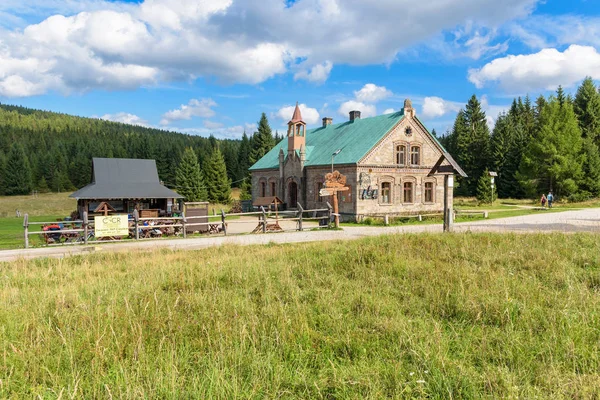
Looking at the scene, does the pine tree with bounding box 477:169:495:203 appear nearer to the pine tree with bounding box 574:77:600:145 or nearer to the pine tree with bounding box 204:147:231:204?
the pine tree with bounding box 574:77:600:145

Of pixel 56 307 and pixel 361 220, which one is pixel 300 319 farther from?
pixel 361 220

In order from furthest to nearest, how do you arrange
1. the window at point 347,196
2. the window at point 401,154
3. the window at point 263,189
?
the window at point 263,189 < the window at point 401,154 < the window at point 347,196

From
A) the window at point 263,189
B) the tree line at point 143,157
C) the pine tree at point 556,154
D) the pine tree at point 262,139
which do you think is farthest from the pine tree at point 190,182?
the pine tree at point 556,154

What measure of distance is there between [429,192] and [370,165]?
21.0 feet

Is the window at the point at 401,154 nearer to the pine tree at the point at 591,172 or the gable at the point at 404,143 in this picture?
the gable at the point at 404,143

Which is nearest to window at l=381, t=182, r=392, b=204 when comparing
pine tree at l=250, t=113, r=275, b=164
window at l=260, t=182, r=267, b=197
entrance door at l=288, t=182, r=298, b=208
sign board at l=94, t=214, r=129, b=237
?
entrance door at l=288, t=182, r=298, b=208

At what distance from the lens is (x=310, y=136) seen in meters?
35.8

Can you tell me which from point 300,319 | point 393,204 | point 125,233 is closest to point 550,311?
point 300,319

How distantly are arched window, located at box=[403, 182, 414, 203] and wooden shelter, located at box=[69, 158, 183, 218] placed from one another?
53.9 feet

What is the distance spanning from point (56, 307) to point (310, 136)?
31107 mm

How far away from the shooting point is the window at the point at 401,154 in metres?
29.1

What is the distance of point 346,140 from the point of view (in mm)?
30734

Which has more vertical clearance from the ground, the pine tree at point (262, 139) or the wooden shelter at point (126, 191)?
the pine tree at point (262, 139)

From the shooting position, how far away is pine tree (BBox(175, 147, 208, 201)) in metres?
58.4
